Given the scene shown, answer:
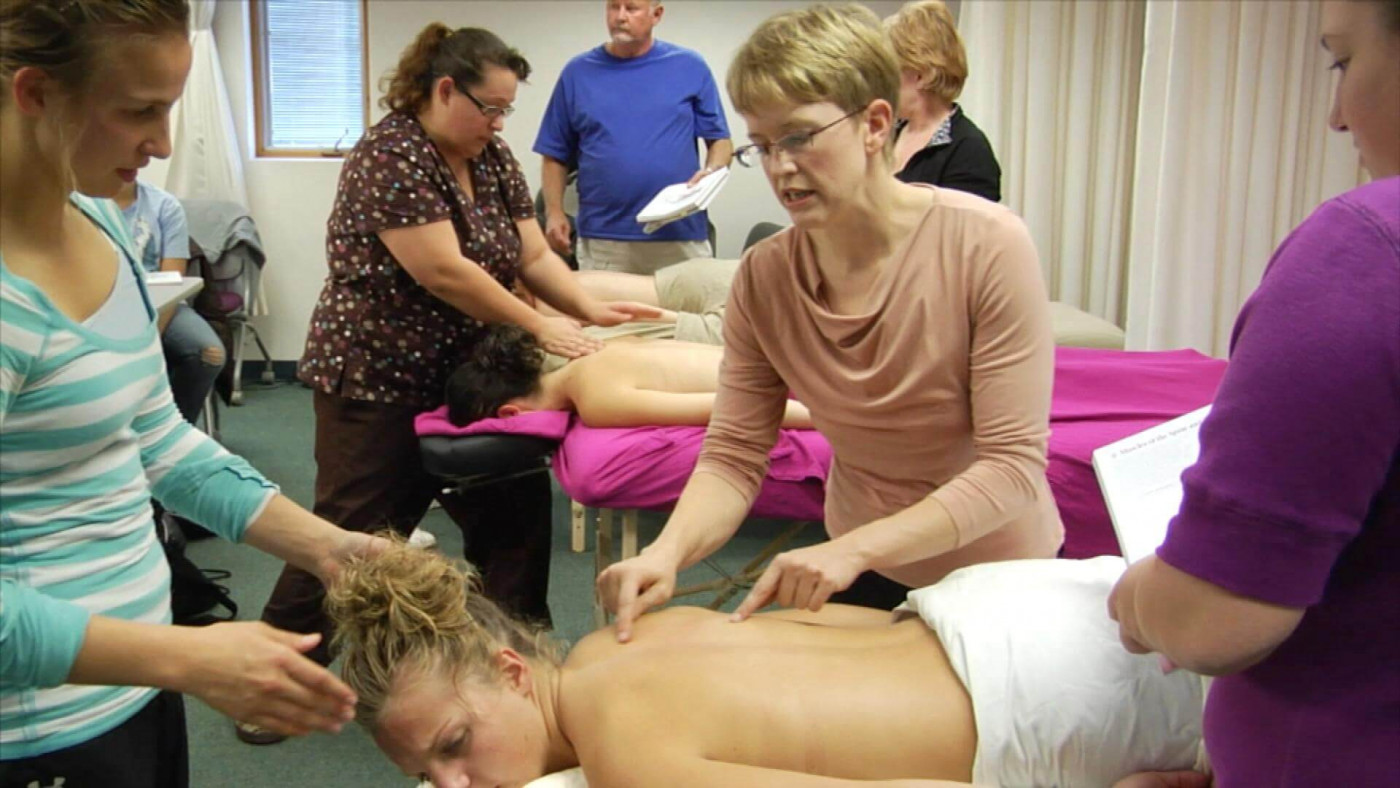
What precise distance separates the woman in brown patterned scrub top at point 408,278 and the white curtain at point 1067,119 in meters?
2.76

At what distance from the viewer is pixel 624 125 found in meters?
4.14

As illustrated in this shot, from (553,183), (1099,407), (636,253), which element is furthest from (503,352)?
(553,183)

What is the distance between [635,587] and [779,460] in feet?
3.67

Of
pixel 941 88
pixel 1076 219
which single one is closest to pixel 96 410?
pixel 941 88

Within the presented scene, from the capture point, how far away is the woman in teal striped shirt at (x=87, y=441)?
1.00 metres

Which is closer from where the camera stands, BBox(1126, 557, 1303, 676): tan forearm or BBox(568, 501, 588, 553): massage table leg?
BBox(1126, 557, 1303, 676): tan forearm

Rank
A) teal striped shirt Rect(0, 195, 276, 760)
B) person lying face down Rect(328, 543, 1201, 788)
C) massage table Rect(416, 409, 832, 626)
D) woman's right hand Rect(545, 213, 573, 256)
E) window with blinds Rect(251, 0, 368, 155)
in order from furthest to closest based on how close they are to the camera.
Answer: window with blinds Rect(251, 0, 368, 155) < woman's right hand Rect(545, 213, 573, 256) < massage table Rect(416, 409, 832, 626) < person lying face down Rect(328, 543, 1201, 788) < teal striped shirt Rect(0, 195, 276, 760)

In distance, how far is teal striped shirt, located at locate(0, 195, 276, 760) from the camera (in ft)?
3.24

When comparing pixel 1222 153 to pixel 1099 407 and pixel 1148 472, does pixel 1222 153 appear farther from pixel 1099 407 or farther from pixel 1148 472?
pixel 1148 472

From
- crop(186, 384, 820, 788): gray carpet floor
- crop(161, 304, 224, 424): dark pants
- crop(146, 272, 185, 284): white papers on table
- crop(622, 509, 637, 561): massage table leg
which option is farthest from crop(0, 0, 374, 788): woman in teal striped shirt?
crop(161, 304, 224, 424): dark pants

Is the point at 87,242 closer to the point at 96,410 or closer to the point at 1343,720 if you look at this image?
the point at 96,410

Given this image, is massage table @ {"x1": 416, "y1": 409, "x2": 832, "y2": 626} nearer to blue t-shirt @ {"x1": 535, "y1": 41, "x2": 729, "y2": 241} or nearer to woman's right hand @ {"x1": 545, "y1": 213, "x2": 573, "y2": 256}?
blue t-shirt @ {"x1": 535, "y1": 41, "x2": 729, "y2": 241}

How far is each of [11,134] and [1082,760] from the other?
121 centimetres

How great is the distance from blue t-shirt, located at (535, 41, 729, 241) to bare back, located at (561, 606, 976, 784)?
280cm
